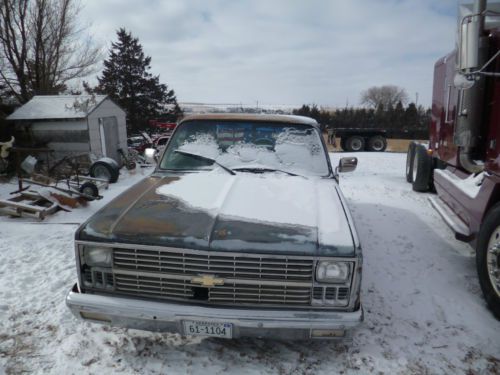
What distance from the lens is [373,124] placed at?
41.4 meters

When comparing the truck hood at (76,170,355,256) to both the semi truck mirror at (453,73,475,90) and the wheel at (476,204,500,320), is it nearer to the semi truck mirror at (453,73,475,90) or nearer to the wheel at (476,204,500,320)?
the wheel at (476,204,500,320)

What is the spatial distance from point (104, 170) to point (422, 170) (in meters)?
8.72

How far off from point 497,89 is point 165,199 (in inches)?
172

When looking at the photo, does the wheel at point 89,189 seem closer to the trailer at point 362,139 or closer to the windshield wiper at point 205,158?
the windshield wiper at point 205,158

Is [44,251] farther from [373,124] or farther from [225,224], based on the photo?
[373,124]

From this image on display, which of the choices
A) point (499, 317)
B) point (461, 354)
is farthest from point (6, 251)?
point (499, 317)

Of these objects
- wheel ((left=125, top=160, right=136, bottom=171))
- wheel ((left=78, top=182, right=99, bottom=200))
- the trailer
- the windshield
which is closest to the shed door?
wheel ((left=125, top=160, right=136, bottom=171))

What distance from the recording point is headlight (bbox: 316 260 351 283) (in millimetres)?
2551

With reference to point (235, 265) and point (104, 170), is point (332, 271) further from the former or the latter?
point (104, 170)

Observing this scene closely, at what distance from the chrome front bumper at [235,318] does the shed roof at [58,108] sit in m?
11.1

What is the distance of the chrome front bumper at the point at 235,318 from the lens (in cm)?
253

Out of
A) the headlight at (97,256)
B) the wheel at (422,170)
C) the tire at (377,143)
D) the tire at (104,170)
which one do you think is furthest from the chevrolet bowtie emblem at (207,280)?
the tire at (377,143)

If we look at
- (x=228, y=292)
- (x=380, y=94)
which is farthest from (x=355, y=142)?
(x=380, y=94)

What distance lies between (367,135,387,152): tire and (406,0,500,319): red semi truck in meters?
12.2
